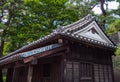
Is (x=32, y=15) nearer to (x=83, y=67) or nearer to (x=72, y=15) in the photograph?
(x=72, y=15)

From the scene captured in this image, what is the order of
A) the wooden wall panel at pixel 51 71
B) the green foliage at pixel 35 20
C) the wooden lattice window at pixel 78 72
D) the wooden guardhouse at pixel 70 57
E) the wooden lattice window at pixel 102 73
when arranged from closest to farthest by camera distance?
the wooden guardhouse at pixel 70 57 < the wooden lattice window at pixel 78 72 < the wooden wall panel at pixel 51 71 < the wooden lattice window at pixel 102 73 < the green foliage at pixel 35 20

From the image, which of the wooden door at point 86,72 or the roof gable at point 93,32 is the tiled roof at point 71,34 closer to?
the roof gable at point 93,32

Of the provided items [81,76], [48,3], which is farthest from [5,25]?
[81,76]

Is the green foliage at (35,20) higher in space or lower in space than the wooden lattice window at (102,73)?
higher

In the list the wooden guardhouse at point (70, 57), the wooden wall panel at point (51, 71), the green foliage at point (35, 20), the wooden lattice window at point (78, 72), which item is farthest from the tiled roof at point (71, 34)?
the green foliage at point (35, 20)

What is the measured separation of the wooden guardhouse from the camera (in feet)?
25.8

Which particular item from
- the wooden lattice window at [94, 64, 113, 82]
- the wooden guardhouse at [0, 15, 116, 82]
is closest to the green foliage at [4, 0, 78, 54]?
the wooden guardhouse at [0, 15, 116, 82]

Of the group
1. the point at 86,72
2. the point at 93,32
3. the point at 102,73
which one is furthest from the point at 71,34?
the point at 102,73

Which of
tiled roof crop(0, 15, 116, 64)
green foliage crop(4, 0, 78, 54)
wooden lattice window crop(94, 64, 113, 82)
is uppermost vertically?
green foliage crop(4, 0, 78, 54)

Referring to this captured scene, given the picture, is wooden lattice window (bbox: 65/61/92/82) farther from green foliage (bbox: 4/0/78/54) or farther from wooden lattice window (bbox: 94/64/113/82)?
green foliage (bbox: 4/0/78/54)

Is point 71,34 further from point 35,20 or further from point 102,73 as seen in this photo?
point 35,20

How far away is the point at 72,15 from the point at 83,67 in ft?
39.3

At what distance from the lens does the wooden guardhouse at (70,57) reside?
786cm

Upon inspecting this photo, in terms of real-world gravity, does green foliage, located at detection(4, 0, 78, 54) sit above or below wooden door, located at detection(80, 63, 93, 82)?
above
